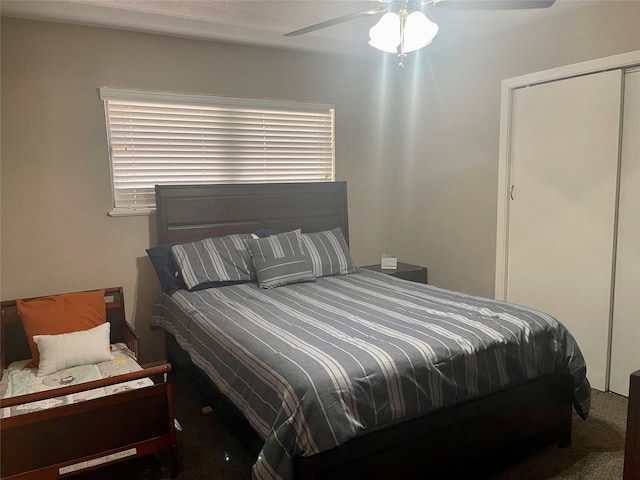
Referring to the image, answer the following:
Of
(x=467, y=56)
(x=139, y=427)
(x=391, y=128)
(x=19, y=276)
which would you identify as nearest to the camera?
(x=139, y=427)

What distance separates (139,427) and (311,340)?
842mm

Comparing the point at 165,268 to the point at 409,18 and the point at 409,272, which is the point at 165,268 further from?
the point at 409,18

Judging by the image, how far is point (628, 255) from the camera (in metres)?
2.92

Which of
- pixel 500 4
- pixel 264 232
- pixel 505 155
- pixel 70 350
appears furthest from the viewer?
pixel 264 232

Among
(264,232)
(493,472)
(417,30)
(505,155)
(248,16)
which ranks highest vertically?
(248,16)

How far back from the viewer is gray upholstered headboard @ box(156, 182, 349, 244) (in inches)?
136

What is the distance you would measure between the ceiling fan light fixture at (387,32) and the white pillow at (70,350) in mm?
2200

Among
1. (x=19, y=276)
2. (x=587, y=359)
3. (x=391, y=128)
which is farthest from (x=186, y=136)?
(x=587, y=359)

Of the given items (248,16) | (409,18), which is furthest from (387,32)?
(248,16)

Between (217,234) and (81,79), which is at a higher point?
(81,79)

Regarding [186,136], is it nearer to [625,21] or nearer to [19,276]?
[19,276]

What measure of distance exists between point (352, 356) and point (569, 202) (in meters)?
2.10

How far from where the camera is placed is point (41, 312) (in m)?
2.79

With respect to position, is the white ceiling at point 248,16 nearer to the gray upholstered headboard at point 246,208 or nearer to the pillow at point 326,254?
the gray upholstered headboard at point 246,208
